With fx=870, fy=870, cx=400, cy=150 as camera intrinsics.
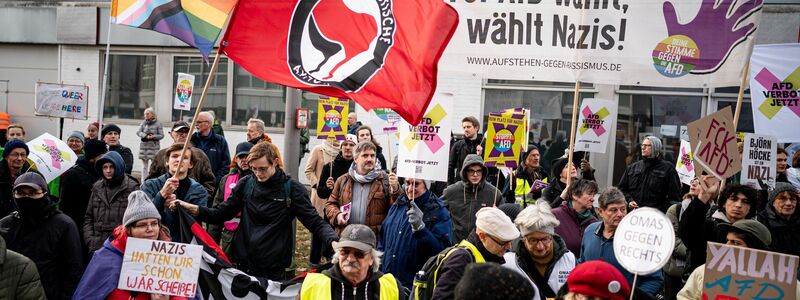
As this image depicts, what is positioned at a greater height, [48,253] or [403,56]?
[403,56]

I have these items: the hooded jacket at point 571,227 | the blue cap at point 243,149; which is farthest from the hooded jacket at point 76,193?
the hooded jacket at point 571,227

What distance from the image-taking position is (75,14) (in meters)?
21.3

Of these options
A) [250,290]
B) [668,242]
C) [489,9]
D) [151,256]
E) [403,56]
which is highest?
[489,9]

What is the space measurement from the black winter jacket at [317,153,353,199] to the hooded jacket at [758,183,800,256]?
479cm

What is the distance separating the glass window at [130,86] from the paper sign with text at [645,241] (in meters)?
18.0

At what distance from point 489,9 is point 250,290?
10.2ft

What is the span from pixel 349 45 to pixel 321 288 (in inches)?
74.5

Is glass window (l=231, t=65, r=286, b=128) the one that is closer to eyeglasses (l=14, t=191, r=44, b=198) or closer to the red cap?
eyeglasses (l=14, t=191, r=44, b=198)

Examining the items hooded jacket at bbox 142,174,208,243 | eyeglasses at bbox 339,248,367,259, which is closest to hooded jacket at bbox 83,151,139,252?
hooded jacket at bbox 142,174,208,243

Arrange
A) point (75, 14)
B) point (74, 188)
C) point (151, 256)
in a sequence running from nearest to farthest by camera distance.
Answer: point (151, 256) → point (74, 188) → point (75, 14)

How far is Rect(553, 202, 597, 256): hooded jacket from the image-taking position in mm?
7137

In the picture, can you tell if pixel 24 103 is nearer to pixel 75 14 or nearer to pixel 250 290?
pixel 75 14

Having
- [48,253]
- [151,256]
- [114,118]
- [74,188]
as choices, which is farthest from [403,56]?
[114,118]

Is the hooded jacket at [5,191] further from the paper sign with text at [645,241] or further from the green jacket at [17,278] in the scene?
the paper sign with text at [645,241]
